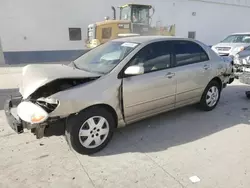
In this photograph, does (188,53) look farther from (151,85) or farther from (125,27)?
(125,27)


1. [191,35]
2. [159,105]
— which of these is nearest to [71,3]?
[191,35]

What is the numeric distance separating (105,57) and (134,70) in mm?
765

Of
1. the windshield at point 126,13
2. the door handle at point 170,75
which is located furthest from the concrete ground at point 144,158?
the windshield at point 126,13

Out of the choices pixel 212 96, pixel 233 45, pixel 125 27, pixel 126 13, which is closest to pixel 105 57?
pixel 212 96

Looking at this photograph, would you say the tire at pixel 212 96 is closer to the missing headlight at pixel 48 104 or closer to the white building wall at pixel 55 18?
the missing headlight at pixel 48 104

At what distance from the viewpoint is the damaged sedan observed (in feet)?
9.36

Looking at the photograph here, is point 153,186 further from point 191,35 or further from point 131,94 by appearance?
point 191,35

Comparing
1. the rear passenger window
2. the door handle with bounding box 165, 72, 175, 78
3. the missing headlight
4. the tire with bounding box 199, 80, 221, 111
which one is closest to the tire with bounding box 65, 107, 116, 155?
the missing headlight

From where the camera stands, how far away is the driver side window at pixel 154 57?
3523mm

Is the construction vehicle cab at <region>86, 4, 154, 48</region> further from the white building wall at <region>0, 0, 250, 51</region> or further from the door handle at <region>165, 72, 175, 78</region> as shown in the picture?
the door handle at <region>165, 72, 175, 78</region>

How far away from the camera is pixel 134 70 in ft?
10.5

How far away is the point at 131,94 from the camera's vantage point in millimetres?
3367

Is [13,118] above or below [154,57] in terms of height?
below

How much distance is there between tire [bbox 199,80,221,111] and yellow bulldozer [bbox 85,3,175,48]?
703 cm
